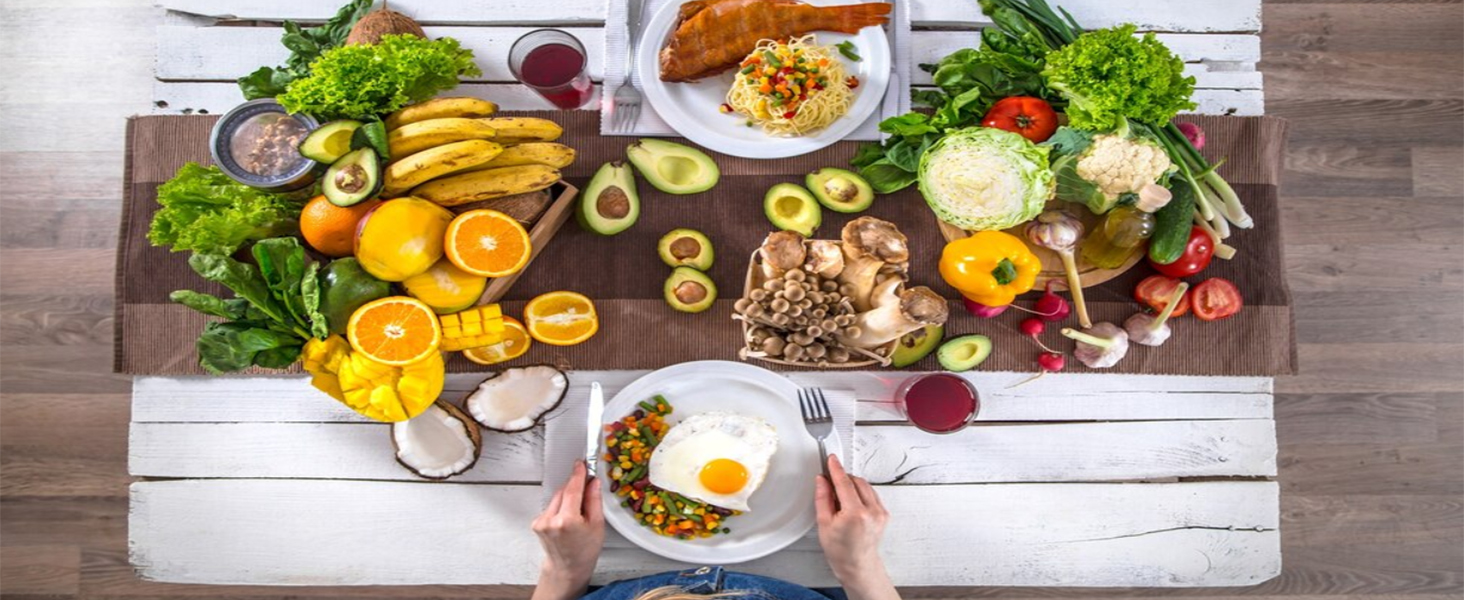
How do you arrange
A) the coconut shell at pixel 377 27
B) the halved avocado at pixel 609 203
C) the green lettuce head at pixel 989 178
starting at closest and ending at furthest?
the green lettuce head at pixel 989 178 < the coconut shell at pixel 377 27 < the halved avocado at pixel 609 203

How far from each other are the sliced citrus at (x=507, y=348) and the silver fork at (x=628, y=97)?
651mm

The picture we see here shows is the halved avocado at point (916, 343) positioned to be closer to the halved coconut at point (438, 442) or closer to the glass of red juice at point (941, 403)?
the glass of red juice at point (941, 403)

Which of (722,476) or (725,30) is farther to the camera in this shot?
(725,30)

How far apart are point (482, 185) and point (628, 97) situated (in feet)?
1.89

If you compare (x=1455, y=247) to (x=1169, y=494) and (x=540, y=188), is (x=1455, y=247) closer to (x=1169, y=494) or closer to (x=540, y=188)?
(x=1169, y=494)

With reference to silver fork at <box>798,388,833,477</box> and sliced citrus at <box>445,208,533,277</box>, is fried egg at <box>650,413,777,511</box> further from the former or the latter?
sliced citrus at <box>445,208,533,277</box>

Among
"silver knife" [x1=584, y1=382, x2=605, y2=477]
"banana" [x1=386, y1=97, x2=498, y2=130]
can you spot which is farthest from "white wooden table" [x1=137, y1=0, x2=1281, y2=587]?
"banana" [x1=386, y1=97, x2=498, y2=130]

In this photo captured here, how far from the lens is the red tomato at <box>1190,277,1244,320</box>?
7.83 ft

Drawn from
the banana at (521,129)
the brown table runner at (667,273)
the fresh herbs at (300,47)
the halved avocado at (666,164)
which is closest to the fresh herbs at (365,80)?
the banana at (521,129)

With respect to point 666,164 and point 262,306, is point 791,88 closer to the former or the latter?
point 666,164

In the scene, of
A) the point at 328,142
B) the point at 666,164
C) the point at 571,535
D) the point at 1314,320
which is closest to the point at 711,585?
the point at 571,535

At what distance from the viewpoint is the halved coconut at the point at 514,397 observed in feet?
7.69

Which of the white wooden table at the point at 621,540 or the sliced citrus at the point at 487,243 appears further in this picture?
the white wooden table at the point at 621,540

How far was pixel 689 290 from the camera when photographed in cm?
233
